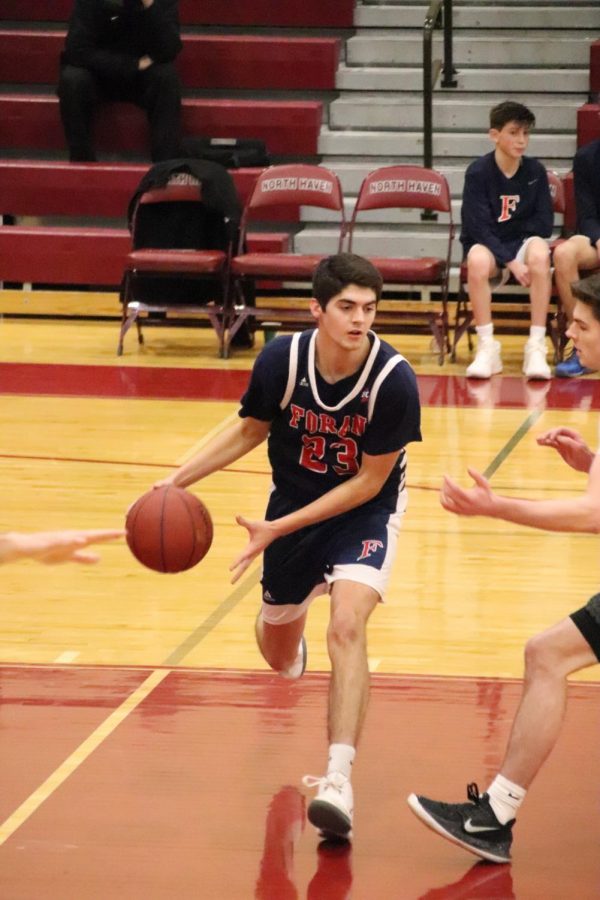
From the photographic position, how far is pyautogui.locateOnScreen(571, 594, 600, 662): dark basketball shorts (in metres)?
3.65

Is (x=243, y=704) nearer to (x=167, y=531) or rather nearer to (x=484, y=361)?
(x=167, y=531)

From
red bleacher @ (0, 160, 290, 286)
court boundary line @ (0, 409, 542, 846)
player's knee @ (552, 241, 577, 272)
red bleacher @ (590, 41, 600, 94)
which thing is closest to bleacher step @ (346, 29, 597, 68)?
red bleacher @ (590, 41, 600, 94)

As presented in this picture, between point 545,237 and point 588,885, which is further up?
point 545,237

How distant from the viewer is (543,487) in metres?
7.31

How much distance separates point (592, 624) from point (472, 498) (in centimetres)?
43

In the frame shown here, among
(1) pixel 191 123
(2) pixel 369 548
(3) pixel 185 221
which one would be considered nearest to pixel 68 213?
(1) pixel 191 123

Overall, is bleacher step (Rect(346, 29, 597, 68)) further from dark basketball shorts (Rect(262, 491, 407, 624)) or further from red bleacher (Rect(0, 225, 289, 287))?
dark basketball shorts (Rect(262, 491, 407, 624))

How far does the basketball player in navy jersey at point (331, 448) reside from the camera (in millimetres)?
4250

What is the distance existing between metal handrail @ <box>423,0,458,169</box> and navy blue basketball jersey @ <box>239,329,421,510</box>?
7254mm

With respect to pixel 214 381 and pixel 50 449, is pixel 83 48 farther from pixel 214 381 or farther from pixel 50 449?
pixel 50 449

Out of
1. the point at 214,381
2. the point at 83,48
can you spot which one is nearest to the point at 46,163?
the point at 83,48

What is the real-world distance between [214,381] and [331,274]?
225 inches

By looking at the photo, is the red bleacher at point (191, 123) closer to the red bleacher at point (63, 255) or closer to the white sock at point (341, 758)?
the red bleacher at point (63, 255)

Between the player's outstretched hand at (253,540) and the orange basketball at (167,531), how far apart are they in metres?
0.20
